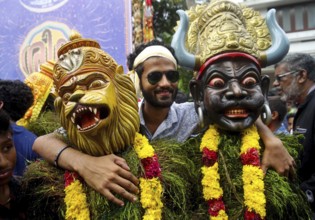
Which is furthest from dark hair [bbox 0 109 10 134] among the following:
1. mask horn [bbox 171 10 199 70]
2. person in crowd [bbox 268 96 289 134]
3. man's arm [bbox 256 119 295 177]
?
person in crowd [bbox 268 96 289 134]

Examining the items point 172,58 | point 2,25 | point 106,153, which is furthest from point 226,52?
point 2,25

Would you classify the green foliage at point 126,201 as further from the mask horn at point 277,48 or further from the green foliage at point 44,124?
the green foliage at point 44,124

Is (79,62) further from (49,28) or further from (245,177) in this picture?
(49,28)

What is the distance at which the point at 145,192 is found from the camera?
1.86 metres

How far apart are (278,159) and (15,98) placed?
1.94 meters

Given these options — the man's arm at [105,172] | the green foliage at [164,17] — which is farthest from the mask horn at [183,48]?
the green foliage at [164,17]

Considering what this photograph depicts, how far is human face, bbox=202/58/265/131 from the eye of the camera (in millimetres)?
2068

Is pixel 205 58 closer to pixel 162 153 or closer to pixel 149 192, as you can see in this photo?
pixel 162 153

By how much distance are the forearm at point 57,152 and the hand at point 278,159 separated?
36.6 inches

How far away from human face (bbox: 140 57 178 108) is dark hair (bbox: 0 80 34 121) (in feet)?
3.38

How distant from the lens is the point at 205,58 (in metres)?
2.20

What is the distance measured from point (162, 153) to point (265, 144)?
543 millimetres

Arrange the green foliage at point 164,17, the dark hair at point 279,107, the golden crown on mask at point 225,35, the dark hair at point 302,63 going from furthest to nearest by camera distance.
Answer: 1. the green foliage at point 164,17
2. the dark hair at point 279,107
3. the dark hair at point 302,63
4. the golden crown on mask at point 225,35

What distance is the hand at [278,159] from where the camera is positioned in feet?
6.72
